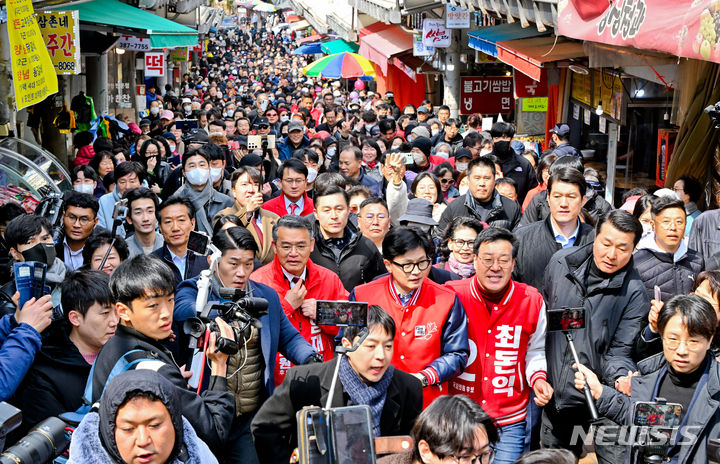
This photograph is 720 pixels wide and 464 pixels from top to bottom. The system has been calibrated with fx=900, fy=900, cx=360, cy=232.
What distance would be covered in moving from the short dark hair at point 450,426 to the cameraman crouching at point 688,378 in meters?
1.09

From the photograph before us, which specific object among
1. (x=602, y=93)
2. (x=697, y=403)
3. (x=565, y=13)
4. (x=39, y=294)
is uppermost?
(x=565, y=13)

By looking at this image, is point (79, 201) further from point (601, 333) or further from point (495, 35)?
point (495, 35)

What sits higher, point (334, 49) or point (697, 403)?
point (334, 49)

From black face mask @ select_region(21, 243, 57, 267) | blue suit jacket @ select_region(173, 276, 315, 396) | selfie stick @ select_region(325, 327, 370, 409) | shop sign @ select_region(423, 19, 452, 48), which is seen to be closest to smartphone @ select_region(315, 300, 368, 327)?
selfie stick @ select_region(325, 327, 370, 409)

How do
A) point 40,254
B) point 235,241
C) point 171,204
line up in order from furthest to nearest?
point 171,204 < point 40,254 < point 235,241

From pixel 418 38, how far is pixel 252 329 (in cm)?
1840

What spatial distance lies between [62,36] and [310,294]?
7046mm

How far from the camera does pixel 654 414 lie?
3.62 metres

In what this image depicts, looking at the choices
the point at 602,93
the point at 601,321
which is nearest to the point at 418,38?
the point at 602,93

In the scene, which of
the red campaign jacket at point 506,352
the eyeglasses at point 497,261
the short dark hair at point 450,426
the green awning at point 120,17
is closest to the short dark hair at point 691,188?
the red campaign jacket at point 506,352

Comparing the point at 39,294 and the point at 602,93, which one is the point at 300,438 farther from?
the point at 602,93

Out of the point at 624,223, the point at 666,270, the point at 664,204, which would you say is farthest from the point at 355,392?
the point at 664,204

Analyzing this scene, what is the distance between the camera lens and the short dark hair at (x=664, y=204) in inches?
235

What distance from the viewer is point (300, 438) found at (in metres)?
3.15
